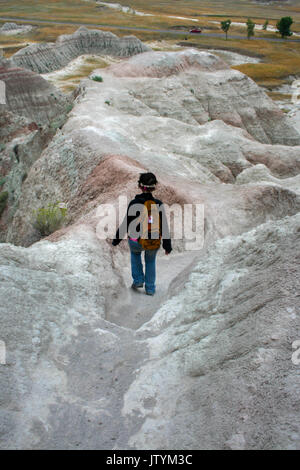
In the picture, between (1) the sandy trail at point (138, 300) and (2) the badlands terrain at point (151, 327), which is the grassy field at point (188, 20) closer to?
(2) the badlands terrain at point (151, 327)

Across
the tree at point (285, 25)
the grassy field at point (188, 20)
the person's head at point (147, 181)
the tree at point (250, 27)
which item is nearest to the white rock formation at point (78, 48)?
the grassy field at point (188, 20)

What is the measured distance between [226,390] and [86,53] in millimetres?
63124

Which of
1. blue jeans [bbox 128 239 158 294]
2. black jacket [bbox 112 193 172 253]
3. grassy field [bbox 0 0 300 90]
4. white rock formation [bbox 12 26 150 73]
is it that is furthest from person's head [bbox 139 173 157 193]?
grassy field [bbox 0 0 300 90]

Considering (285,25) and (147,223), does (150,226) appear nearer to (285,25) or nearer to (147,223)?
(147,223)

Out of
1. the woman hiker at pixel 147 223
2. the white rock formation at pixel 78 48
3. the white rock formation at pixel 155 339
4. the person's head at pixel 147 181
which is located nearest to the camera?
the white rock formation at pixel 155 339

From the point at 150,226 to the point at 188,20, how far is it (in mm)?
125049

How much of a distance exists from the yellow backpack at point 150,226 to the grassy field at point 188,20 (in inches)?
2510

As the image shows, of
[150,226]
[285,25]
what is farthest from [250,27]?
[150,226]

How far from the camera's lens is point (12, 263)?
7.96 metres

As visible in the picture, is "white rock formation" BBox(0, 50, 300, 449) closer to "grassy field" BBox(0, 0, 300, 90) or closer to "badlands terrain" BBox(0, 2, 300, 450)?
"badlands terrain" BBox(0, 2, 300, 450)

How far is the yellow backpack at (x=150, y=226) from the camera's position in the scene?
307 inches

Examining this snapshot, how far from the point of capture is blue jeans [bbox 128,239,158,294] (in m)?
8.38

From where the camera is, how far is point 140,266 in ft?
29.5

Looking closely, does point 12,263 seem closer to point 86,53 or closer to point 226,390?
point 226,390
